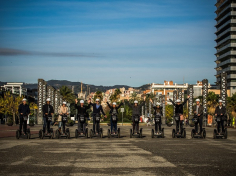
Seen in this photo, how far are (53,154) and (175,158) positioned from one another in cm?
412

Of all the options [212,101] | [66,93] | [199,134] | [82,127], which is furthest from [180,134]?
[66,93]

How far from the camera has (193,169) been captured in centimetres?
A: 1024

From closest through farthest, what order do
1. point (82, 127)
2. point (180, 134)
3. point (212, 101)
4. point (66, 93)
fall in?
point (180, 134) < point (82, 127) < point (212, 101) < point (66, 93)

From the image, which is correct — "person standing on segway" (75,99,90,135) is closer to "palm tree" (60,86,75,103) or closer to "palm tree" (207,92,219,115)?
"palm tree" (207,92,219,115)

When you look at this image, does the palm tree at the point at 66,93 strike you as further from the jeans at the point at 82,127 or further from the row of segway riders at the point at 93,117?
the jeans at the point at 82,127

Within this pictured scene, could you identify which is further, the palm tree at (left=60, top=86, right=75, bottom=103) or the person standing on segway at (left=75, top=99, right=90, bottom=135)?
the palm tree at (left=60, top=86, right=75, bottom=103)

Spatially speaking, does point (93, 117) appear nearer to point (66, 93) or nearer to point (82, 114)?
point (82, 114)

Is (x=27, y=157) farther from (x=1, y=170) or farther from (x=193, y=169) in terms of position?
(x=193, y=169)

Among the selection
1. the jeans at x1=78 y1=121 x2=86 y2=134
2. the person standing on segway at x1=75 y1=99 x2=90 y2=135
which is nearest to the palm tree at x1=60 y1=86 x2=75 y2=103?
the jeans at x1=78 y1=121 x2=86 y2=134

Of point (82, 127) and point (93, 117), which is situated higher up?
point (93, 117)

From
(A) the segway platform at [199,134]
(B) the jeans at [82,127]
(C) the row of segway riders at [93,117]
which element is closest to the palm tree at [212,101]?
(C) the row of segway riders at [93,117]

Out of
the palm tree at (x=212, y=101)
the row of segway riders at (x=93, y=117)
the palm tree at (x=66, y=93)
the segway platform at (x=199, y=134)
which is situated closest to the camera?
the row of segway riders at (x=93, y=117)

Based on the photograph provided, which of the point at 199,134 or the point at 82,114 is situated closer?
the point at 82,114

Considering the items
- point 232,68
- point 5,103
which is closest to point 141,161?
point 5,103
